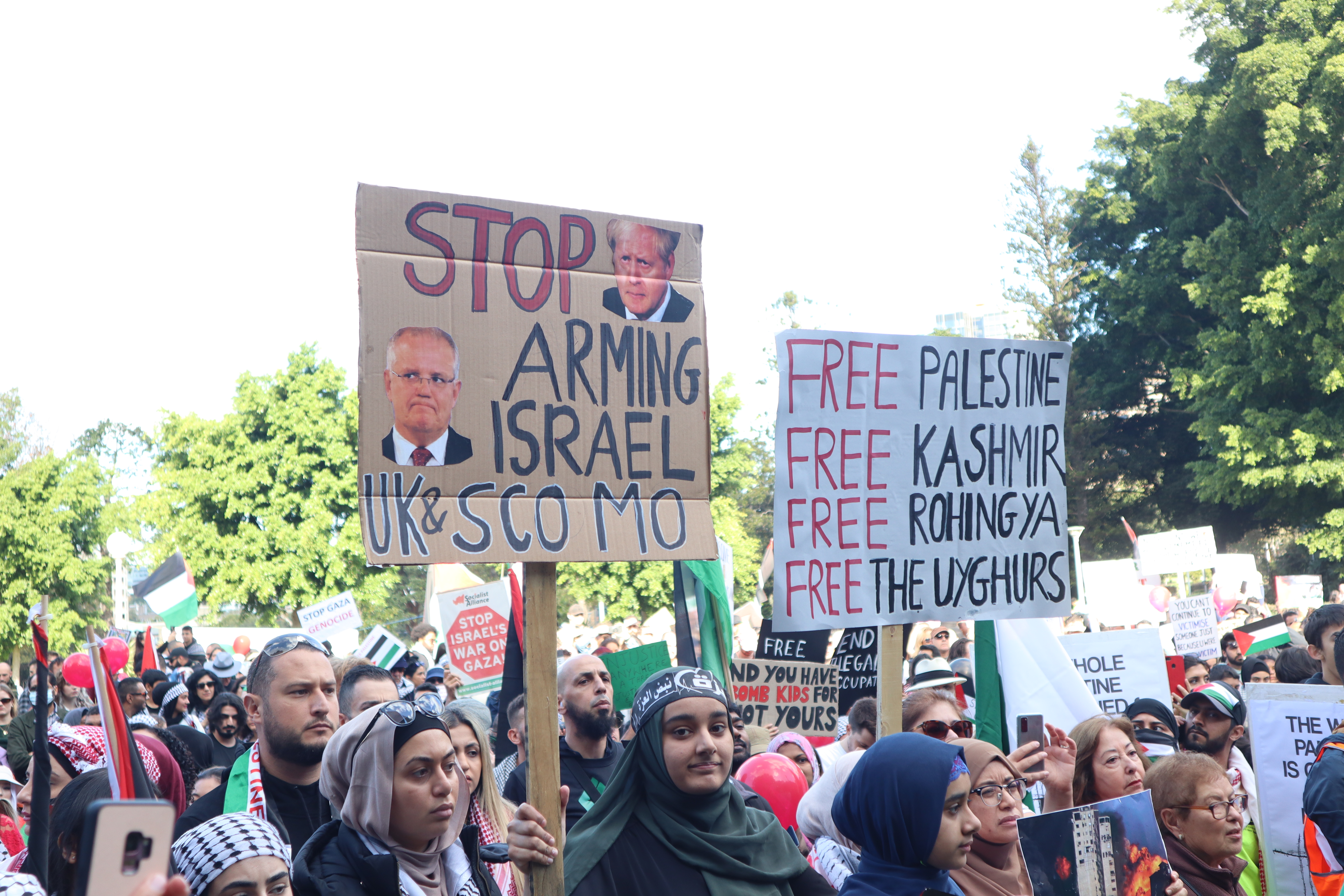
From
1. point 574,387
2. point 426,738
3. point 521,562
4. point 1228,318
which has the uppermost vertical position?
point 1228,318

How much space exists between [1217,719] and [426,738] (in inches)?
166

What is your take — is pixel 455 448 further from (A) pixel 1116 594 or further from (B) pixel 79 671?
(A) pixel 1116 594

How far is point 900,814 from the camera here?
310 centimetres

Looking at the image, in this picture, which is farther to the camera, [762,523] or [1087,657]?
[762,523]

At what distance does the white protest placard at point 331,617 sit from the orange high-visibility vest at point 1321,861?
40.4 ft

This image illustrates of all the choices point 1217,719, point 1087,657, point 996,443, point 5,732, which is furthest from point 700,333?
point 5,732

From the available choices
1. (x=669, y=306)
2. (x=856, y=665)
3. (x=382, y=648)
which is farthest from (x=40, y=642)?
(x=382, y=648)

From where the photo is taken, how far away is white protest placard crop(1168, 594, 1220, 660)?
13.0 metres

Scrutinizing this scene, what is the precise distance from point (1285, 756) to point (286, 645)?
3.84m

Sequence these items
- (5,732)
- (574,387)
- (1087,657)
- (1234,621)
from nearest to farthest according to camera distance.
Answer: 1. (574,387)
2. (1087,657)
3. (5,732)
4. (1234,621)

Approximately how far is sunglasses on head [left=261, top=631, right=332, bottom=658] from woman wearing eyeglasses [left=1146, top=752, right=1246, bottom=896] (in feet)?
9.74

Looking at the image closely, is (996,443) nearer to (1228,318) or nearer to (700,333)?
(700,333)

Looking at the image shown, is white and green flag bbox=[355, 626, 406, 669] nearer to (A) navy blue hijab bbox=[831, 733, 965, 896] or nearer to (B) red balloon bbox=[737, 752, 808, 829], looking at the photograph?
(B) red balloon bbox=[737, 752, 808, 829]

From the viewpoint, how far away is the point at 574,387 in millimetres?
4082
